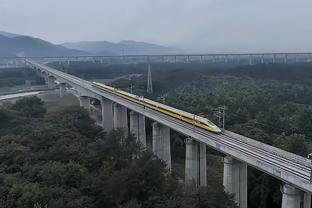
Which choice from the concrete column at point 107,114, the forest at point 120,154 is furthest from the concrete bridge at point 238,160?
the concrete column at point 107,114

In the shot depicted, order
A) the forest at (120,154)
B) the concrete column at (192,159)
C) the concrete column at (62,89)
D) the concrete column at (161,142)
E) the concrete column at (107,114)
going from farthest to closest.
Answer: the concrete column at (62,89) < the concrete column at (107,114) < the concrete column at (161,142) < the concrete column at (192,159) < the forest at (120,154)

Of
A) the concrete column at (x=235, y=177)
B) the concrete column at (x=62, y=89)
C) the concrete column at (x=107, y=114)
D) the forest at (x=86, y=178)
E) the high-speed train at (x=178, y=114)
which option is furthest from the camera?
the concrete column at (x=62, y=89)

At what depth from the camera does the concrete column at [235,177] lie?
3281cm

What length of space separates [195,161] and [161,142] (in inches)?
326

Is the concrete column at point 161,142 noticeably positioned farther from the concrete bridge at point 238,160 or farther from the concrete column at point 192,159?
the concrete column at point 192,159

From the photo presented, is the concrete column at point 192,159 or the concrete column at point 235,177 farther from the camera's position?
the concrete column at point 192,159

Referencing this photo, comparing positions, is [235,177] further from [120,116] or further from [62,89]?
[62,89]

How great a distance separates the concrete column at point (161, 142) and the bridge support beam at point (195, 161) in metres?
7.03

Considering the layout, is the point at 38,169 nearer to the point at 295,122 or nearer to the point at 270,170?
the point at 270,170

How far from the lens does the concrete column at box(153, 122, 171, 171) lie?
1871 inches

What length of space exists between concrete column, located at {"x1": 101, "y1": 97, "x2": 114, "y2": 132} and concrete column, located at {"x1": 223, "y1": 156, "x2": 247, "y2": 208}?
127 feet

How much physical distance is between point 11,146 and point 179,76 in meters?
117

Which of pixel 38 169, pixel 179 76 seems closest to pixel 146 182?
pixel 38 169

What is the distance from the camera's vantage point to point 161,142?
47.9m
